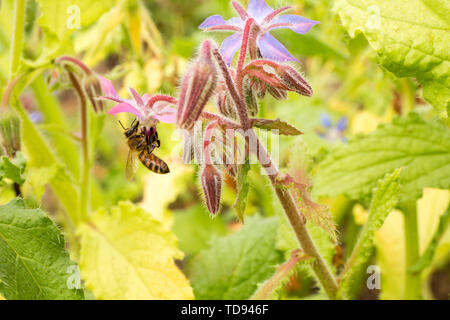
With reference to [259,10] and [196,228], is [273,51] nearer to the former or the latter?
[259,10]

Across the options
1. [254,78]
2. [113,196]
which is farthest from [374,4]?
[113,196]

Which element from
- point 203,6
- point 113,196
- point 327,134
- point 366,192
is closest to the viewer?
point 366,192

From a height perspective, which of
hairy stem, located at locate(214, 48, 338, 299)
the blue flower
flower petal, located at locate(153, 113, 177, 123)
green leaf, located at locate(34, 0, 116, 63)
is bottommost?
hairy stem, located at locate(214, 48, 338, 299)

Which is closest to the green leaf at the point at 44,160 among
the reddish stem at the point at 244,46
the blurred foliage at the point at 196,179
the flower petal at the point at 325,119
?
the blurred foliage at the point at 196,179

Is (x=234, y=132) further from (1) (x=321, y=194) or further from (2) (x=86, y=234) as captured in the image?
(2) (x=86, y=234)

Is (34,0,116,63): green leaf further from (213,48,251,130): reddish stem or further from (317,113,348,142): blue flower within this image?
(317,113,348,142): blue flower

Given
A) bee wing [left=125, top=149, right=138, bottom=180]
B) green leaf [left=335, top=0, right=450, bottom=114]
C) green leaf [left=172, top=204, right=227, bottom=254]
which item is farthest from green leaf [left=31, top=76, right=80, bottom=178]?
green leaf [left=335, top=0, right=450, bottom=114]

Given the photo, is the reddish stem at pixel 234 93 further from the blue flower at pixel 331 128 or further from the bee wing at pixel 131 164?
the blue flower at pixel 331 128
